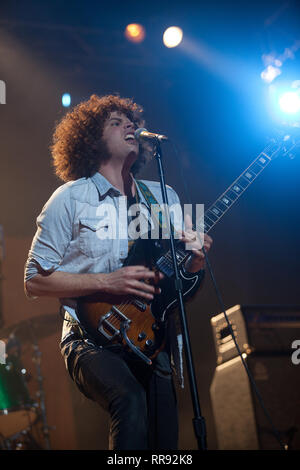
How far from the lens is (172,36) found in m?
4.45

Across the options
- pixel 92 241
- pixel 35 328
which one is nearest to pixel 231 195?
pixel 92 241

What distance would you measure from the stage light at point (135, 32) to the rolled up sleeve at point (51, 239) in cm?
300

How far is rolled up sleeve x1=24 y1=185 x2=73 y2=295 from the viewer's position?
2006mm

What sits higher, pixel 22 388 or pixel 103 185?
pixel 103 185

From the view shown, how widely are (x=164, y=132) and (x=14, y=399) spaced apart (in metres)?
3.00

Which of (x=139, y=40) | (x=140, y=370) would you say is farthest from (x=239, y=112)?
(x=140, y=370)

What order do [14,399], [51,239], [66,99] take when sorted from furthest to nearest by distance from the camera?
[66,99], [14,399], [51,239]

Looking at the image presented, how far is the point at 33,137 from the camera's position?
13.9 feet

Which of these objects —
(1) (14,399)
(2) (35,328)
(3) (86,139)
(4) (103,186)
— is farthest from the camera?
(2) (35,328)

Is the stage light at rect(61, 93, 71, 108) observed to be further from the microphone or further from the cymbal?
the microphone

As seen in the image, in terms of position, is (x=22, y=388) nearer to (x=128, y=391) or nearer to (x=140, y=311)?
(x=140, y=311)

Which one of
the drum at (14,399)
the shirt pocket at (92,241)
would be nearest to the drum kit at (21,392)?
the drum at (14,399)

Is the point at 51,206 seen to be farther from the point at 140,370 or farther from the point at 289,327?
the point at 289,327

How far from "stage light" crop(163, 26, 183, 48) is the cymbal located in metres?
3.13
